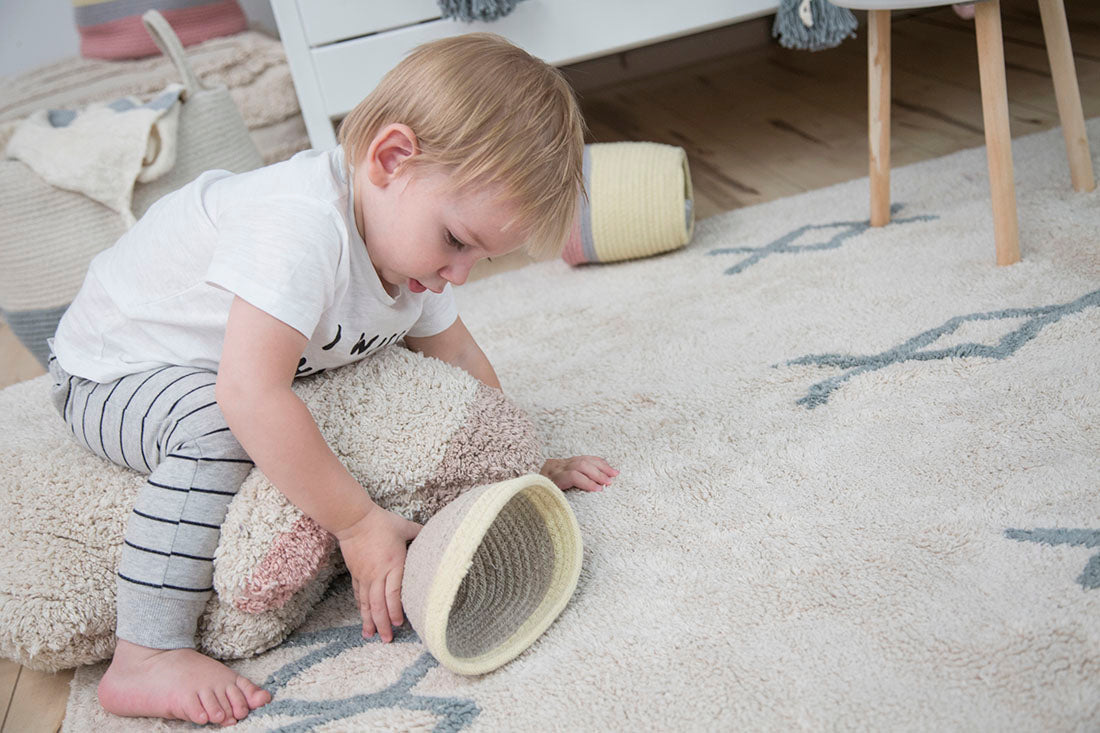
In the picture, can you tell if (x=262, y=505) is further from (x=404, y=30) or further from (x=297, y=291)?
(x=404, y=30)

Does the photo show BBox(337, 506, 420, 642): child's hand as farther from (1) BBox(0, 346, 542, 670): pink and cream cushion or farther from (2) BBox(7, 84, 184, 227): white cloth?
(2) BBox(7, 84, 184, 227): white cloth

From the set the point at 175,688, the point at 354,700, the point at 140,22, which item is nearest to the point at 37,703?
the point at 175,688

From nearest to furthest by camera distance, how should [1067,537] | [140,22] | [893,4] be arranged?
[1067,537] → [893,4] → [140,22]

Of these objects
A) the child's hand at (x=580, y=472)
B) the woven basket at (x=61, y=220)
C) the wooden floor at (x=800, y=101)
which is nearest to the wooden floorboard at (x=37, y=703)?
the child's hand at (x=580, y=472)

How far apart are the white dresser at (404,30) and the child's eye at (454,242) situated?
2.64ft

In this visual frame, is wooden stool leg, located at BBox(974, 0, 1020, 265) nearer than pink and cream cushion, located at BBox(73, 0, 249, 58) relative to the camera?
Yes

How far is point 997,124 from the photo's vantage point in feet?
3.61

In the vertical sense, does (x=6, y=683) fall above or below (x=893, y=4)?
below

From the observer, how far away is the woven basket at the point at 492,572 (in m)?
0.63

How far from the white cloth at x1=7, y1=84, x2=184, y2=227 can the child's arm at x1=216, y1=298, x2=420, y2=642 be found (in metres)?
0.74

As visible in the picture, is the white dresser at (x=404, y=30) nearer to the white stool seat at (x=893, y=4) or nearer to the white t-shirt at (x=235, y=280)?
the white stool seat at (x=893, y=4)

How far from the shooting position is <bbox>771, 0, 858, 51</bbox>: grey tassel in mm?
1438

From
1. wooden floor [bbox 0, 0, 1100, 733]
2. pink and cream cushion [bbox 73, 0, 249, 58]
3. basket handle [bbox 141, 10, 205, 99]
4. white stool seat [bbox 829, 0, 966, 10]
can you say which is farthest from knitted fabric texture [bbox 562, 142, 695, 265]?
pink and cream cushion [bbox 73, 0, 249, 58]

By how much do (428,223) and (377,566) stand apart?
0.26m
